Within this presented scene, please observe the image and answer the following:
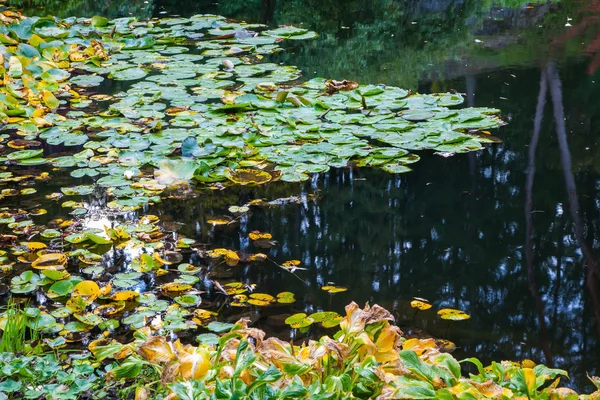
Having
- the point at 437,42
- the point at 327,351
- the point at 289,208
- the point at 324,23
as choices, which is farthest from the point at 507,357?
the point at 324,23

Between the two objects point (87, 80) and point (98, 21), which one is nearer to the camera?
point (87, 80)

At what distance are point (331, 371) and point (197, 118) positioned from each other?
10.3ft

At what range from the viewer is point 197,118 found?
4.50m

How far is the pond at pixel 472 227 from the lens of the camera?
2.62m

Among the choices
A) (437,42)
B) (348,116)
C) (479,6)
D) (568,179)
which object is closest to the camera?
(568,179)

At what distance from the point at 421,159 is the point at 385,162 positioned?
0.81 feet

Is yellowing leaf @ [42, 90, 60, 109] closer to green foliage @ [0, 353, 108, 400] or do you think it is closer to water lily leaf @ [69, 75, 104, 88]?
water lily leaf @ [69, 75, 104, 88]

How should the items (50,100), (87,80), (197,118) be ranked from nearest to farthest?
(197,118) < (50,100) < (87,80)

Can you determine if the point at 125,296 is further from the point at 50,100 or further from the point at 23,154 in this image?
the point at 50,100

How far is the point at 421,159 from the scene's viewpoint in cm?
403

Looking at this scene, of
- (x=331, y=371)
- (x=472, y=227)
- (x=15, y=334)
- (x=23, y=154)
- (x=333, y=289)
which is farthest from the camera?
(x=23, y=154)

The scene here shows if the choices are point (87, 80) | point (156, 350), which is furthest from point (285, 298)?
point (87, 80)

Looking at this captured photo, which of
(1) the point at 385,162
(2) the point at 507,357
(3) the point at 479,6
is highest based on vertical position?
(3) the point at 479,6

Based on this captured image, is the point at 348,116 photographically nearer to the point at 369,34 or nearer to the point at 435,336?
the point at 435,336
